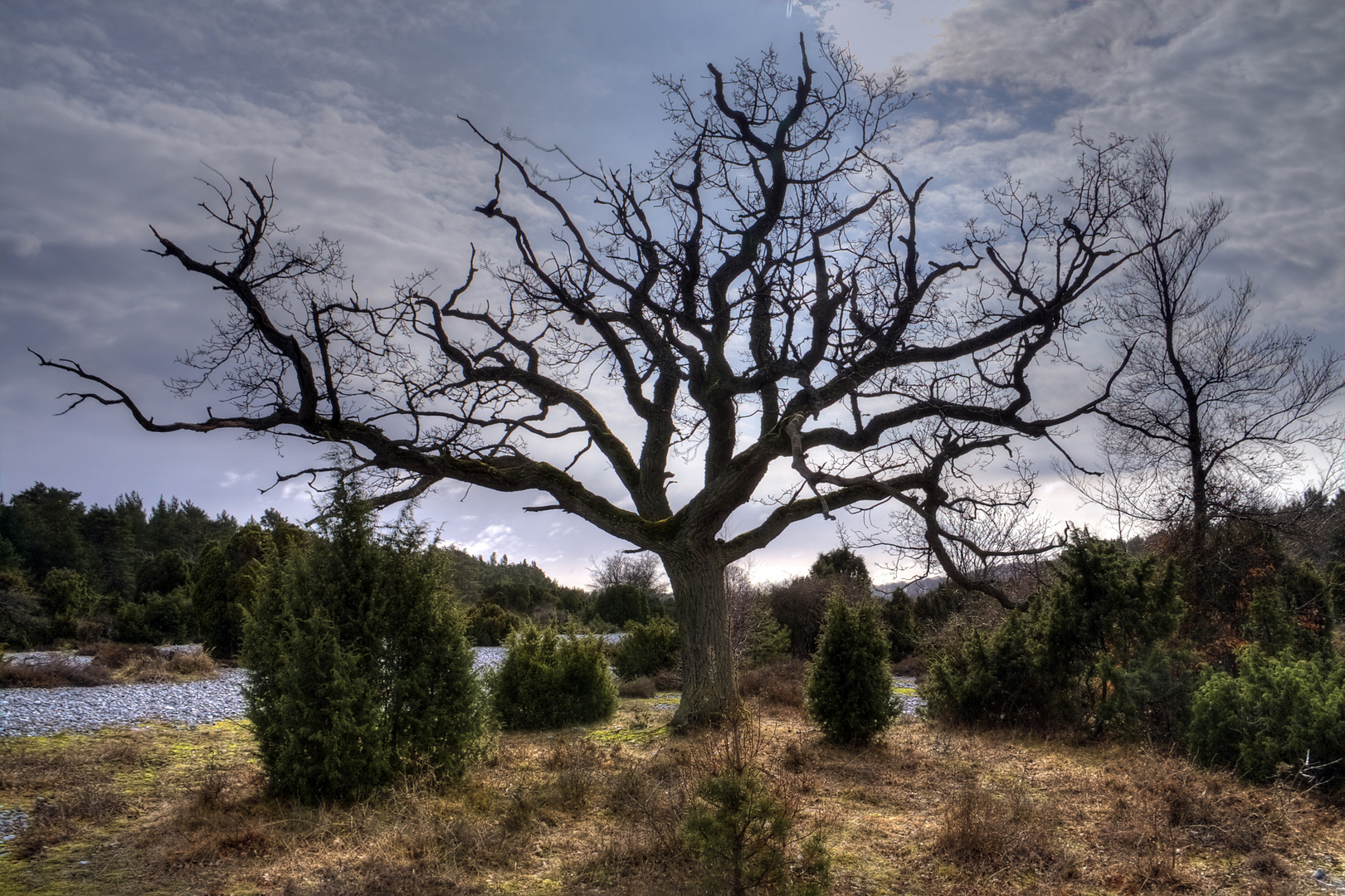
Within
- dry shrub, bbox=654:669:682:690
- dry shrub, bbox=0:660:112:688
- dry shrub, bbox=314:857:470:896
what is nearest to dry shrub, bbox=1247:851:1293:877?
dry shrub, bbox=314:857:470:896

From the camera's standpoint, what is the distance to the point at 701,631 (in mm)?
11234

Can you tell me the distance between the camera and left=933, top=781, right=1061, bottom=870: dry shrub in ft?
18.3

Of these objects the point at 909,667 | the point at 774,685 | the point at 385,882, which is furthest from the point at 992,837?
the point at 909,667

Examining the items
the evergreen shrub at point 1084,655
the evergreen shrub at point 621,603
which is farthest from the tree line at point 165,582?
the evergreen shrub at point 1084,655

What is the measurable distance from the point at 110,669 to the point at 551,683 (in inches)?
475

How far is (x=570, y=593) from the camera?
4141 centimetres

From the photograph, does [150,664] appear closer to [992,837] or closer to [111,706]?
[111,706]

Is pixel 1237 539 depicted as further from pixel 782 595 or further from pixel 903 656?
pixel 782 595

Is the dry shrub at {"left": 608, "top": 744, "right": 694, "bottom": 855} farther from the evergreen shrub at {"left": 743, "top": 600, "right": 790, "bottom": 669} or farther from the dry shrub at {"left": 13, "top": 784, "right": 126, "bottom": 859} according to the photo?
the evergreen shrub at {"left": 743, "top": 600, "right": 790, "bottom": 669}

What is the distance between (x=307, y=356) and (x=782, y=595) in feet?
67.2

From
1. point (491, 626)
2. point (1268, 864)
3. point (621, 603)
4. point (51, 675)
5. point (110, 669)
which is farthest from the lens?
point (621, 603)

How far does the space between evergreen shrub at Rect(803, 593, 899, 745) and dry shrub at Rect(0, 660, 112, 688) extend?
1456 centimetres

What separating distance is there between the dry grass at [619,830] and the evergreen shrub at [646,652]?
10.7m

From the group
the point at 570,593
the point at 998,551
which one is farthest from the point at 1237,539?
the point at 570,593
